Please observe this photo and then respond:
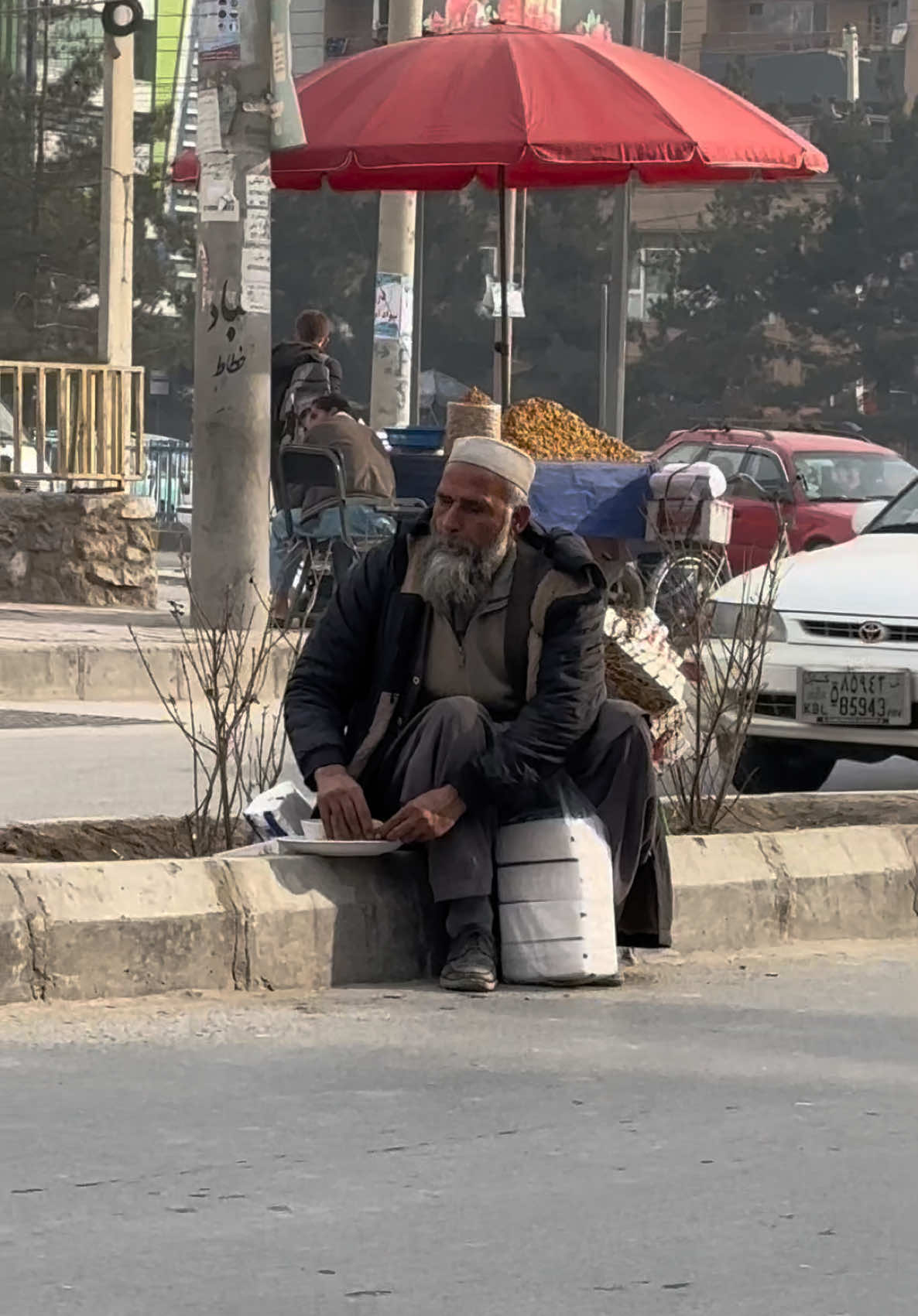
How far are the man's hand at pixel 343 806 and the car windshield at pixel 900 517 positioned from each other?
15.3 ft

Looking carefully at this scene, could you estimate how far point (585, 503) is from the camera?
1248 centimetres

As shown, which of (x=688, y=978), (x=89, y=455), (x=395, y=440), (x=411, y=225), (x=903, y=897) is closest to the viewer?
(x=688, y=978)

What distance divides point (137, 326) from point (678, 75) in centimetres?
Result: 3769

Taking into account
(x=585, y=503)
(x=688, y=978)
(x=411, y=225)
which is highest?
(x=411, y=225)

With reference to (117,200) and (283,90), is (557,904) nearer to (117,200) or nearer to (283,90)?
(283,90)

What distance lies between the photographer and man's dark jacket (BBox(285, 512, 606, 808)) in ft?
20.6

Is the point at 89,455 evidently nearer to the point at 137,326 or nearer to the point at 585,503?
the point at 585,503

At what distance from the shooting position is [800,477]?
2314 centimetres

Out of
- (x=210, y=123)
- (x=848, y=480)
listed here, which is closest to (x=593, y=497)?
(x=210, y=123)

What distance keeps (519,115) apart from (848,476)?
1086cm

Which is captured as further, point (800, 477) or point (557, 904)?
point (800, 477)

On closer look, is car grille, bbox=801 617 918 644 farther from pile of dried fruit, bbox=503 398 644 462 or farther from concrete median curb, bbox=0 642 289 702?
concrete median curb, bbox=0 642 289 702

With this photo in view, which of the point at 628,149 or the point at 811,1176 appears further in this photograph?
the point at 628,149

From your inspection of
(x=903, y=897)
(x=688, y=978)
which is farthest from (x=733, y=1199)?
(x=903, y=897)
